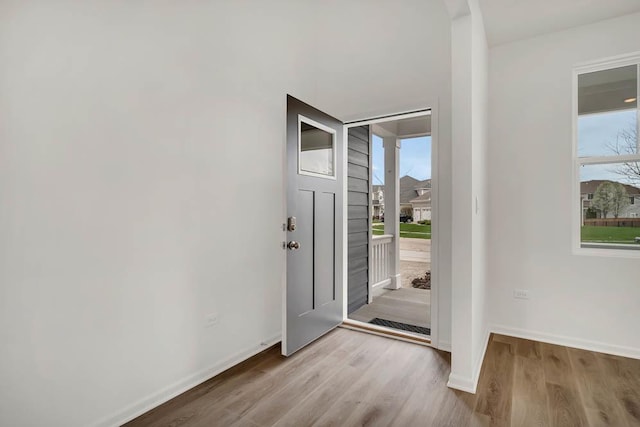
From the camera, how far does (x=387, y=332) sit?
120 inches

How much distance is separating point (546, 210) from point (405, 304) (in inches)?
79.9

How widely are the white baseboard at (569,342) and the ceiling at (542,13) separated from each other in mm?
2678

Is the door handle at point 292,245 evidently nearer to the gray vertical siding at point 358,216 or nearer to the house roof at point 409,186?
the gray vertical siding at point 358,216

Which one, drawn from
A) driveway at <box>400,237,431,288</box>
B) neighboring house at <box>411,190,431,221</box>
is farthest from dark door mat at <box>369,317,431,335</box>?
driveway at <box>400,237,431,288</box>

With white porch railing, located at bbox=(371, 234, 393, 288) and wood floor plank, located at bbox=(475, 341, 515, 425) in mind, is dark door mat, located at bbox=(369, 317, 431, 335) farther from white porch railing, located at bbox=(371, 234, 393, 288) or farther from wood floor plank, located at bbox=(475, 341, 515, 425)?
white porch railing, located at bbox=(371, 234, 393, 288)

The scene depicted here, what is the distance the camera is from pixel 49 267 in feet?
4.93

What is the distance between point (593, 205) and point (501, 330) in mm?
1391

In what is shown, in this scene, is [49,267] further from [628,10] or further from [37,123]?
[628,10]

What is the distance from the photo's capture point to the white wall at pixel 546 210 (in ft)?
A: 8.64

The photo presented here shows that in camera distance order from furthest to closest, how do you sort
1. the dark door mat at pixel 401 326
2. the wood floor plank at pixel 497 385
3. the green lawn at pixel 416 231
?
the green lawn at pixel 416 231
the dark door mat at pixel 401 326
the wood floor plank at pixel 497 385

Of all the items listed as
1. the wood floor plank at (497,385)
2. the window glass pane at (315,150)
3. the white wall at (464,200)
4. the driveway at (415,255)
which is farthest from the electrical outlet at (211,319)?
the driveway at (415,255)

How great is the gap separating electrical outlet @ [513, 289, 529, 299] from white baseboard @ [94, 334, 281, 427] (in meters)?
2.35

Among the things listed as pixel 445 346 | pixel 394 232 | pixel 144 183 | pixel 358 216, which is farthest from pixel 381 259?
pixel 144 183

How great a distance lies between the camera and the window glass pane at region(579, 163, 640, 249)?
8.85ft
